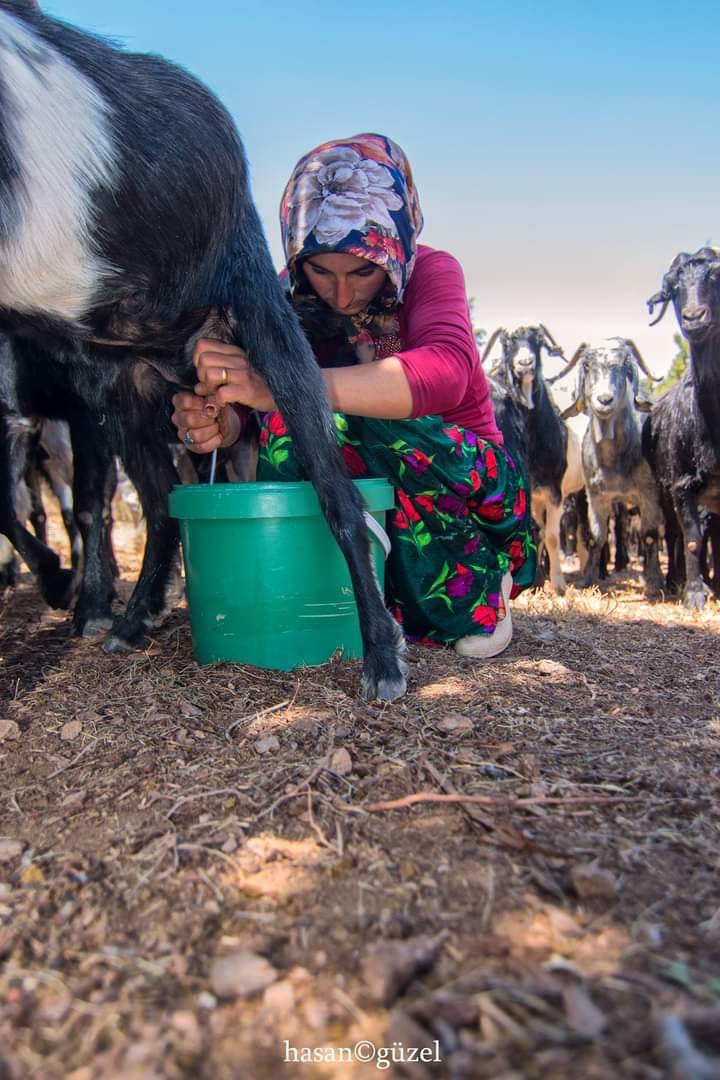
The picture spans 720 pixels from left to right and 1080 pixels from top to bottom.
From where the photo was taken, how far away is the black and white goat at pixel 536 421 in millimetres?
6746

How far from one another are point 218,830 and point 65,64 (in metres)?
1.78

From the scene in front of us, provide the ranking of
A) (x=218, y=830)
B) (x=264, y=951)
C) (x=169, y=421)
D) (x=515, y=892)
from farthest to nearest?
1. (x=169, y=421)
2. (x=218, y=830)
3. (x=515, y=892)
4. (x=264, y=951)

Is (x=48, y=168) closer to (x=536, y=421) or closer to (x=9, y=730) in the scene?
(x=9, y=730)

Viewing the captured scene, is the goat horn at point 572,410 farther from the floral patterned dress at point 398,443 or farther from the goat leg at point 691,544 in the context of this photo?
A: the floral patterned dress at point 398,443

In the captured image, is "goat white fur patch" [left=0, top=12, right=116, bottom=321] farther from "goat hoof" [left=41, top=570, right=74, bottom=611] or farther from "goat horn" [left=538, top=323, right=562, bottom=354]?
"goat horn" [left=538, top=323, right=562, bottom=354]

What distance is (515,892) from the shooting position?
1.24 meters

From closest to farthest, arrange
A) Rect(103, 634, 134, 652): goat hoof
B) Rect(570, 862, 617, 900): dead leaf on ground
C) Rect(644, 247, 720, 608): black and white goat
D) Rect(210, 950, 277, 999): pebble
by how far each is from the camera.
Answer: Rect(210, 950, 277, 999): pebble < Rect(570, 862, 617, 900): dead leaf on ground < Rect(103, 634, 134, 652): goat hoof < Rect(644, 247, 720, 608): black and white goat

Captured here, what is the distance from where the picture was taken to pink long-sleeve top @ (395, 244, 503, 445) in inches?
92.5

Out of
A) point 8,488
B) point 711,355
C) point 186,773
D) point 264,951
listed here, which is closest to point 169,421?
point 8,488

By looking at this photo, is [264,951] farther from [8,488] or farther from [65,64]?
[8,488]

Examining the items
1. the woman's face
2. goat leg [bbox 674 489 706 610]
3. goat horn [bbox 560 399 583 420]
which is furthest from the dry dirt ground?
goat horn [bbox 560 399 583 420]

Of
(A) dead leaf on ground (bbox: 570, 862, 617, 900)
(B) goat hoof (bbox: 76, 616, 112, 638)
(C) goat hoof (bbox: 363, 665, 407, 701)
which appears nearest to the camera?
(A) dead leaf on ground (bbox: 570, 862, 617, 900)

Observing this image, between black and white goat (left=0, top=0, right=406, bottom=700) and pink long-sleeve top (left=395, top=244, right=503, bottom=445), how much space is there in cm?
32

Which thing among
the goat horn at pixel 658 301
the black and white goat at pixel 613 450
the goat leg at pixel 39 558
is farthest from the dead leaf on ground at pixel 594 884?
the black and white goat at pixel 613 450
